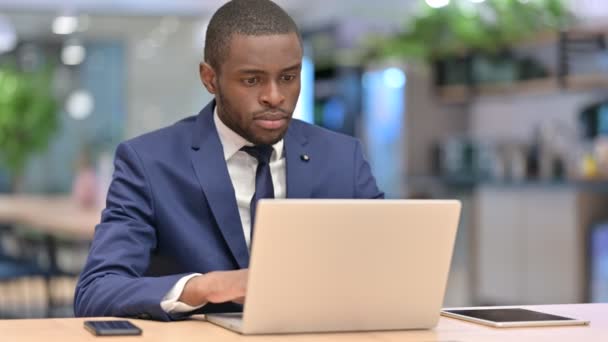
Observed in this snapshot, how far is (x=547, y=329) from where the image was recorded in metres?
1.77

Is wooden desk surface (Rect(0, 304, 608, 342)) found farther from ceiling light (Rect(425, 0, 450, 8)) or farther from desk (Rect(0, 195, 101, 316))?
ceiling light (Rect(425, 0, 450, 8))

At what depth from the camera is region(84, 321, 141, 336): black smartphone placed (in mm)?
1598

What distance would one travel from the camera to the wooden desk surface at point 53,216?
579 cm

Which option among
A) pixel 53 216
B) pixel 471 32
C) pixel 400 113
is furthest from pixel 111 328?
pixel 400 113

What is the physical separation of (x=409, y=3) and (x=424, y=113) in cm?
204

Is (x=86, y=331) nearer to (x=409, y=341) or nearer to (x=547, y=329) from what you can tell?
(x=409, y=341)

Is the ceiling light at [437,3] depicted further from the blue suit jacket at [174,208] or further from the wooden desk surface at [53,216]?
the blue suit jacket at [174,208]

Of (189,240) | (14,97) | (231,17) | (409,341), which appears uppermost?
(14,97)

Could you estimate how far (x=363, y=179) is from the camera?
2.31 meters

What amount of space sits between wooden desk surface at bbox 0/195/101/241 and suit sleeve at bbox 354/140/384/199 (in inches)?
132

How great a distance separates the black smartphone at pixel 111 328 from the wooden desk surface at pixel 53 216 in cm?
385

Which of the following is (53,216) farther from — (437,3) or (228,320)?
(228,320)

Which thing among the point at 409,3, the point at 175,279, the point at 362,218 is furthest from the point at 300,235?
the point at 409,3

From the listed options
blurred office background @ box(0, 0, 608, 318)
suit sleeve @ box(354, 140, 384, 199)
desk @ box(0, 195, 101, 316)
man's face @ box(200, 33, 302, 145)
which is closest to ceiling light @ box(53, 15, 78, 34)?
blurred office background @ box(0, 0, 608, 318)
